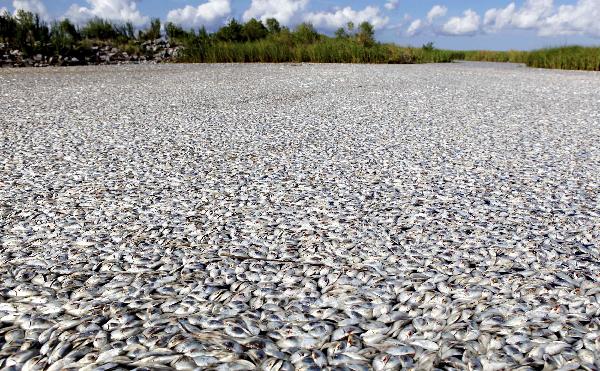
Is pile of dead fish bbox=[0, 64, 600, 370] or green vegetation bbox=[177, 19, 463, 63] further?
green vegetation bbox=[177, 19, 463, 63]

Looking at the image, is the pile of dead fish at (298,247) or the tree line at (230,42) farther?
the tree line at (230,42)

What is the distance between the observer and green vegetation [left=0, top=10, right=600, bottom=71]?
16344 millimetres

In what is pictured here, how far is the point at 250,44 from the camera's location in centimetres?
1823

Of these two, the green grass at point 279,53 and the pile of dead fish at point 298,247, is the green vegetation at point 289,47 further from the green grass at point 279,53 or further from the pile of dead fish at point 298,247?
the pile of dead fish at point 298,247

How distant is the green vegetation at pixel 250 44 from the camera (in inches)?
643

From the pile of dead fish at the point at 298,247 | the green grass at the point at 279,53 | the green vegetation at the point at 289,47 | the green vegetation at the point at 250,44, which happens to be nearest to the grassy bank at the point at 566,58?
the green vegetation at the point at 250,44

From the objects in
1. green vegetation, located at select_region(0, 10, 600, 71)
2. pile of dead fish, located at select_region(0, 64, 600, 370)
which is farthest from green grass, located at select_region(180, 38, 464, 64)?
pile of dead fish, located at select_region(0, 64, 600, 370)

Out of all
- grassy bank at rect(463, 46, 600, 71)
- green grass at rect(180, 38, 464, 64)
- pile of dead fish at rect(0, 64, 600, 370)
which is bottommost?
pile of dead fish at rect(0, 64, 600, 370)

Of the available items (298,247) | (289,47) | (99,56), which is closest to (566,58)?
(289,47)

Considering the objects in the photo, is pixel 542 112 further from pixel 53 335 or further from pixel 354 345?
pixel 53 335

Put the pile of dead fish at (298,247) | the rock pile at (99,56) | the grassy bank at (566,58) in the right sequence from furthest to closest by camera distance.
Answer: the grassy bank at (566,58)
the rock pile at (99,56)
the pile of dead fish at (298,247)

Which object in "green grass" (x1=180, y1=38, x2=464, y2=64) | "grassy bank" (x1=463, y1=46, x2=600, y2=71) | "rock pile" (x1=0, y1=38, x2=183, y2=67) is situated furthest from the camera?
"green grass" (x1=180, y1=38, x2=464, y2=64)

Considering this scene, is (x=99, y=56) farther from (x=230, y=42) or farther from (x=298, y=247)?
(x=298, y=247)

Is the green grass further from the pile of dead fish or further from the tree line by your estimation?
the pile of dead fish
